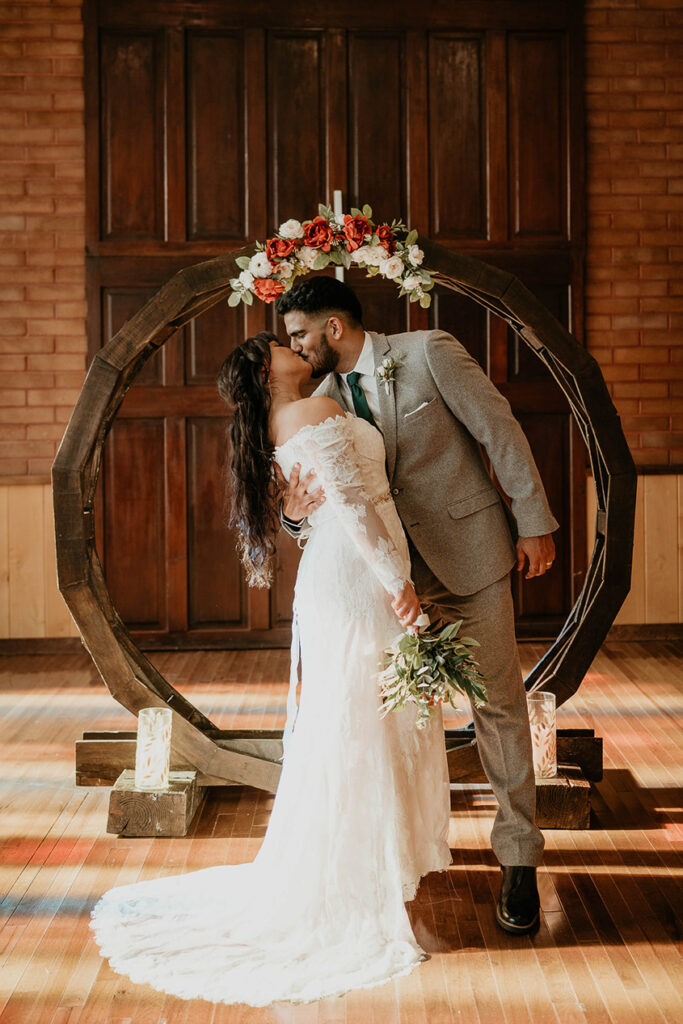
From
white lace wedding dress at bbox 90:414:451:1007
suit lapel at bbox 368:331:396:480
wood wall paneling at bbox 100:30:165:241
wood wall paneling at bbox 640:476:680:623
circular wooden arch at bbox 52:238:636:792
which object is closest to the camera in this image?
white lace wedding dress at bbox 90:414:451:1007

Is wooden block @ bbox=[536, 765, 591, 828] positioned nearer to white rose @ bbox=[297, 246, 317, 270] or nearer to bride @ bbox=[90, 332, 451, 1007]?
bride @ bbox=[90, 332, 451, 1007]

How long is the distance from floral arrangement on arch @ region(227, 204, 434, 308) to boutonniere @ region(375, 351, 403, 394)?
33 cm

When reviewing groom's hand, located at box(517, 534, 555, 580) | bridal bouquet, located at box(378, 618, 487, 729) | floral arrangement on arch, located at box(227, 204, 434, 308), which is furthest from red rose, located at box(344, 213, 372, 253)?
bridal bouquet, located at box(378, 618, 487, 729)

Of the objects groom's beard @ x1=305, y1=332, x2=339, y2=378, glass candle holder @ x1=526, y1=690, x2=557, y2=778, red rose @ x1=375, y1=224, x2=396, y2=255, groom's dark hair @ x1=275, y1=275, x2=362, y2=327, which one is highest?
red rose @ x1=375, y1=224, x2=396, y2=255

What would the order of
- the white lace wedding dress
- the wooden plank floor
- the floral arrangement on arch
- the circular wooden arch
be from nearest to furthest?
the wooden plank floor
the white lace wedding dress
the floral arrangement on arch
the circular wooden arch

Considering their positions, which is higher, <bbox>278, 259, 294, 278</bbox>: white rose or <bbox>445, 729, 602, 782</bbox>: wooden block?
<bbox>278, 259, 294, 278</bbox>: white rose

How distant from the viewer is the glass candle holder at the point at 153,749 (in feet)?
11.1

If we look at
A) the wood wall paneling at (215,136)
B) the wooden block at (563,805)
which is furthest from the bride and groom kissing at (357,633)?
the wood wall paneling at (215,136)

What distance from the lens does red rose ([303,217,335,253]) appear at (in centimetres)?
310

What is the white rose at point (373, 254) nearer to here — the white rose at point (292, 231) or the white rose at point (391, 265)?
the white rose at point (391, 265)

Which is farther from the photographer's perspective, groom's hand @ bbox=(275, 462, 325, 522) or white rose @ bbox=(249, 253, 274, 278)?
white rose @ bbox=(249, 253, 274, 278)

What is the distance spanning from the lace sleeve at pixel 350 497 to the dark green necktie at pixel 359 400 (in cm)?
32

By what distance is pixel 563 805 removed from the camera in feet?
11.2

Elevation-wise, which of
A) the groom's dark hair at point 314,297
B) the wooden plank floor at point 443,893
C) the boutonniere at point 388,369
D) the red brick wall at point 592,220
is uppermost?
the red brick wall at point 592,220
